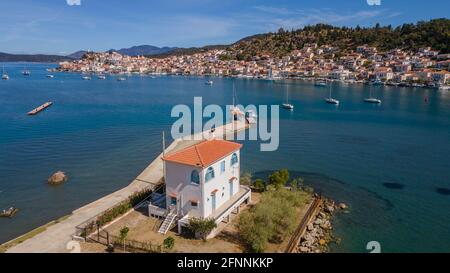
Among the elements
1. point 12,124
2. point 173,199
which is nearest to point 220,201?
point 173,199

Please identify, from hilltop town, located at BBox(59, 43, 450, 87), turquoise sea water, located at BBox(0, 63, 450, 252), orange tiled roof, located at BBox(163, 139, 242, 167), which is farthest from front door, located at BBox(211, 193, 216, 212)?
hilltop town, located at BBox(59, 43, 450, 87)

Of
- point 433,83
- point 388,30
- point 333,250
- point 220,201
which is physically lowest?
point 333,250

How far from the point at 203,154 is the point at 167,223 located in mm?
3707

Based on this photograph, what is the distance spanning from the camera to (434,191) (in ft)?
82.4

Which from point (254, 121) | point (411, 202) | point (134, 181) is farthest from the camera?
point (254, 121)

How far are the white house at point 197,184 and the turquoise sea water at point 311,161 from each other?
6760 mm

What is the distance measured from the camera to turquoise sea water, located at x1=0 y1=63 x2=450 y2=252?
2038cm

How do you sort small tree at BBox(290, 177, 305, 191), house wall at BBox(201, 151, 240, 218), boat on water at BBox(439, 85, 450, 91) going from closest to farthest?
house wall at BBox(201, 151, 240, 218)
small tree at BBox(290, 177, 305, 191)
boat on water at BBox(439, 85, 450, 91)

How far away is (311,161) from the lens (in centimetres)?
3219

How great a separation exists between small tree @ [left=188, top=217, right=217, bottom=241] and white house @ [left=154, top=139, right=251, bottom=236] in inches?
20.3

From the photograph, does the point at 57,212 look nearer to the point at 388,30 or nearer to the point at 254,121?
the point at 254,121

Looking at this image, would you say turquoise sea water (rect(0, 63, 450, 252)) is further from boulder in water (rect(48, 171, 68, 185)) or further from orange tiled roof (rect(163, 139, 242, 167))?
orange tiled roof (rect(163, 139, 242, 167))

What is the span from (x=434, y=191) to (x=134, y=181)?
2161cm

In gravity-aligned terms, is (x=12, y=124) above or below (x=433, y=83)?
below
